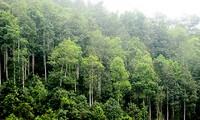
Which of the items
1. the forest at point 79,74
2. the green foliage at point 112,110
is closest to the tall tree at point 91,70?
the forest at point 79,74

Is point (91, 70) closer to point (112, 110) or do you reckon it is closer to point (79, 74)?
point (79, 74)

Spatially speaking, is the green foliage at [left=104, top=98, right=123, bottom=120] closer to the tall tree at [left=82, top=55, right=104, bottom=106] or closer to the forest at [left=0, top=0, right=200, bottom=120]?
the forest at [left=0, top=0, right=200, bottom=120]

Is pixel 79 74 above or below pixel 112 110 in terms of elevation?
above

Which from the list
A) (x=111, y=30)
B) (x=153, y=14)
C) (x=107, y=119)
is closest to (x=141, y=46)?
(x=111, y=30)

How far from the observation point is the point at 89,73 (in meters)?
27.3

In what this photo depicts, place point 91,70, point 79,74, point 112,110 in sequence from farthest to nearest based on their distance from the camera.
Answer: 1. point 79,74
2. point 91,70
3. point 112,110

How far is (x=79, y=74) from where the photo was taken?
28781 mm

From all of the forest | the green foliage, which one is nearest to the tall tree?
the forest

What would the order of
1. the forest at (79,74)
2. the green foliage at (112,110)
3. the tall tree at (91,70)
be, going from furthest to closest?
the tall tree at (91,70) → the green foliage at (112,110) → the forest at (79,74)

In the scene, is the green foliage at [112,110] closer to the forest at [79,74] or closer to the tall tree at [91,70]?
the forest at [79,74]

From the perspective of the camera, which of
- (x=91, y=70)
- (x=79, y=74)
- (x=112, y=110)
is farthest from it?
(x=79, y=74)

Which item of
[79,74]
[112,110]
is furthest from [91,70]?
[112,110]

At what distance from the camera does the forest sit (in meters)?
24.4

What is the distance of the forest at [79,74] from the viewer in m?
24.4
